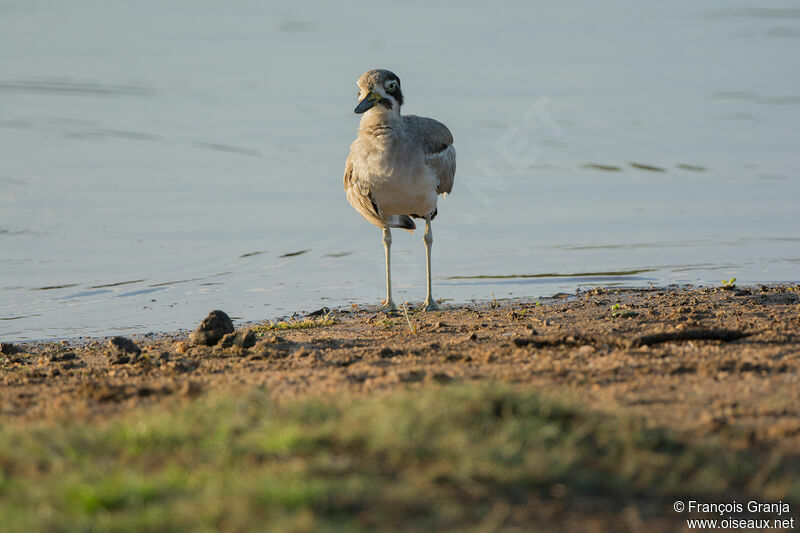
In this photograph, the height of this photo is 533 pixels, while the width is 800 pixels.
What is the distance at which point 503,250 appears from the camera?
39.1ft

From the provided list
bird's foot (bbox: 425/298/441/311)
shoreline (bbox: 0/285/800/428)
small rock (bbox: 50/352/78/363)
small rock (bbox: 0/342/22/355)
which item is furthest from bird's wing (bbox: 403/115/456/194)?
small rock (bbox: 0/342/22/355)

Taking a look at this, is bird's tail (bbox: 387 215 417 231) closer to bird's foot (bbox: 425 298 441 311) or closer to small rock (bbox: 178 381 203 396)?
bird's foot (bbox: 425 298 441 311)

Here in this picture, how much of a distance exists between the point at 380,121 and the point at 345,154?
6876 mm

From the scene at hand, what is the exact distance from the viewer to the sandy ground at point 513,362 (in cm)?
535

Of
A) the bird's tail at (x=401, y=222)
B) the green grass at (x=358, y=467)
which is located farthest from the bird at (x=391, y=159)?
the green grass at (x=358, y=467)

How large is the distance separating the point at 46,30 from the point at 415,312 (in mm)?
21836

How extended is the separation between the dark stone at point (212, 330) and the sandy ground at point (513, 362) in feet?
0.38

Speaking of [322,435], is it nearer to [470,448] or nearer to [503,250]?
[470,448]

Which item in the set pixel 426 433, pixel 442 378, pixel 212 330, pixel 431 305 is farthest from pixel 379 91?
pixel 426 433

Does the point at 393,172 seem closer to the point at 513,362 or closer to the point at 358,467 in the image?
the point at 513,362

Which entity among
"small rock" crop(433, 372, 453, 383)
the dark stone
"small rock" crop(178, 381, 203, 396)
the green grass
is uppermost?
the dark stone

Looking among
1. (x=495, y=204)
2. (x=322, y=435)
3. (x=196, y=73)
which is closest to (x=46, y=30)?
(x=196, y=73)

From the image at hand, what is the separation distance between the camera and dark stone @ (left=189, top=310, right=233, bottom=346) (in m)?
7.69

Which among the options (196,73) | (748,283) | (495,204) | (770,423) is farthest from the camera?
(196,73)
